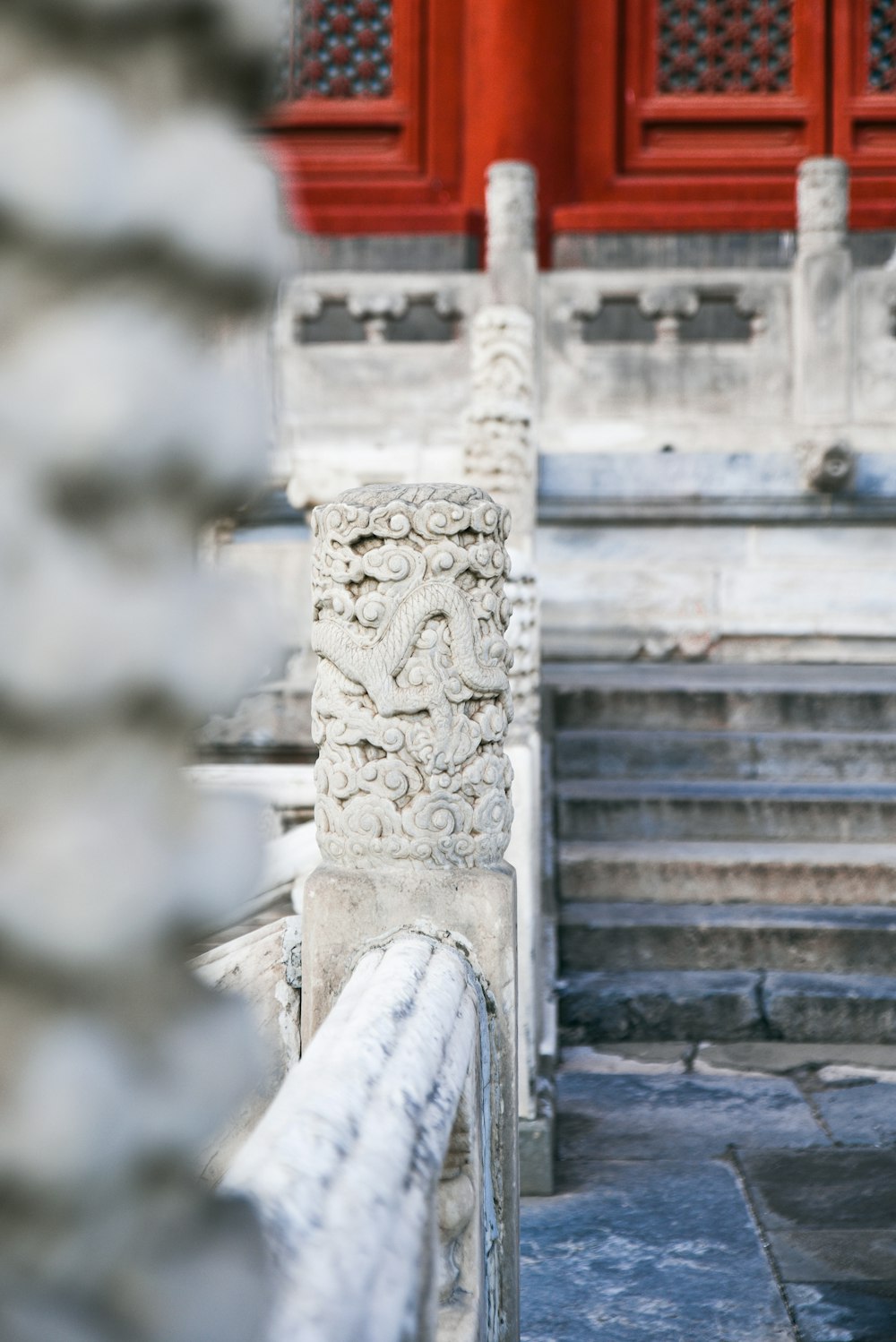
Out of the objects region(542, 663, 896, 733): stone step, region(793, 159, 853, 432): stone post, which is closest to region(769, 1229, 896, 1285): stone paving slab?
region(542, 663, 896, 733): stone step

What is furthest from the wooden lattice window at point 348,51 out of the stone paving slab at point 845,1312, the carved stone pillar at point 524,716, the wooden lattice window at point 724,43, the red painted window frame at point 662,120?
the stone paving slab at point 845,1312

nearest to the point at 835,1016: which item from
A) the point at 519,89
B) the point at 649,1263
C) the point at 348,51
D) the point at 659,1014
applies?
the point at 659,1014

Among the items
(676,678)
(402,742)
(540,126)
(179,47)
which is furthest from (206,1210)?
(540,126)

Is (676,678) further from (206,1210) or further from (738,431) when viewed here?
(206,1210)

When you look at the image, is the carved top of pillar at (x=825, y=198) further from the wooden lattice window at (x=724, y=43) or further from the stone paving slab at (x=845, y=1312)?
the stone paving slab at (x=845, y=1312)

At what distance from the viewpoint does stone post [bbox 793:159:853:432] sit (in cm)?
667

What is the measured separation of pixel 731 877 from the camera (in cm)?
470

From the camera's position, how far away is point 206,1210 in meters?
0.63

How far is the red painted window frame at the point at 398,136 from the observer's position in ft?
25.5

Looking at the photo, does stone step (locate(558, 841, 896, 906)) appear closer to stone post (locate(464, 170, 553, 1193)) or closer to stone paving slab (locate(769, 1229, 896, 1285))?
stone post (locate(464, 170, 553, 1193))

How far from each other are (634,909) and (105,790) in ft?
13.7

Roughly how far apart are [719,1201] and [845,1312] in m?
0.52

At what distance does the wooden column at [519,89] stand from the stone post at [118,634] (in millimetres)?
7367

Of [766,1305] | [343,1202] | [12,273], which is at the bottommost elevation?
[766,1305]
